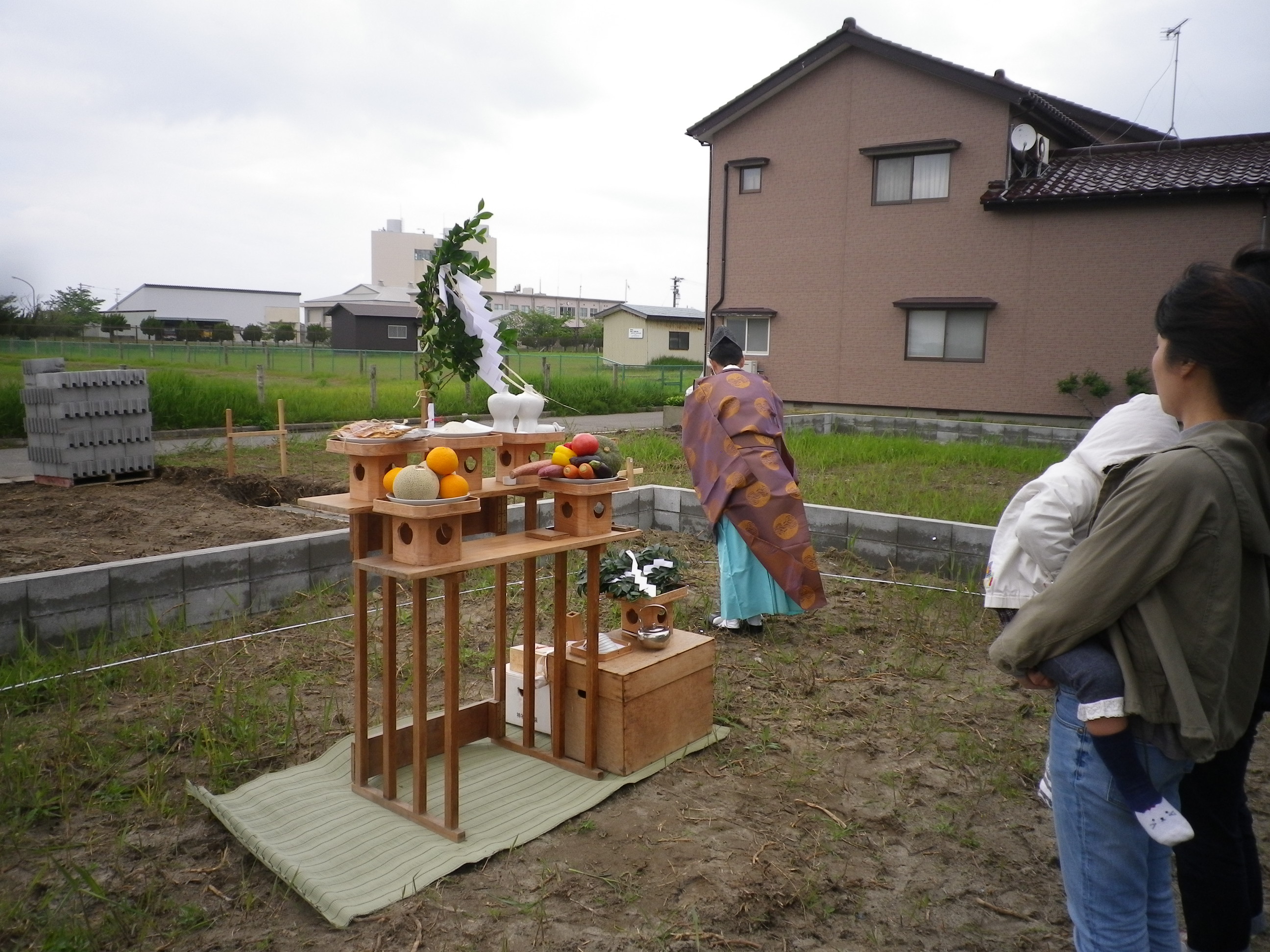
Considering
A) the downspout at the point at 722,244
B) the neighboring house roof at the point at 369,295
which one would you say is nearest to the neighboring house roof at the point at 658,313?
the neighboring house roof at the point at 369,295

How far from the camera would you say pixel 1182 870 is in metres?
2.18

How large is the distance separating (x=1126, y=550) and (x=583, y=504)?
2056 mm

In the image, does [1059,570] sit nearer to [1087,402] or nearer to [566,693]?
[566,693]

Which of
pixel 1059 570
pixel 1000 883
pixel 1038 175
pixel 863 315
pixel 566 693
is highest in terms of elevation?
pixel 1038 175

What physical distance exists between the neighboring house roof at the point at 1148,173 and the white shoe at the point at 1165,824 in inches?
607

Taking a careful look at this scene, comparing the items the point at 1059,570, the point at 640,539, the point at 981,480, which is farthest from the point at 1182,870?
the point at 981,480

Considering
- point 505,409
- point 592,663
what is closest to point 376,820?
point 592,663

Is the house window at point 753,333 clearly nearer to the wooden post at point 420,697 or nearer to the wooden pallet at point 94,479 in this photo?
the wooden pallet at point 94,479

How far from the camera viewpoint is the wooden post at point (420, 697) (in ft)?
9.96

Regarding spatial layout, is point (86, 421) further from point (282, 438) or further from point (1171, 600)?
point (1171, 600)

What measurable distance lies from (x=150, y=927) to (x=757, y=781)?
2064 millimetres

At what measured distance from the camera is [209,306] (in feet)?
134

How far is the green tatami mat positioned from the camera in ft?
9.30

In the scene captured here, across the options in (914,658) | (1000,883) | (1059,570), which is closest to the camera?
(1059,570)
